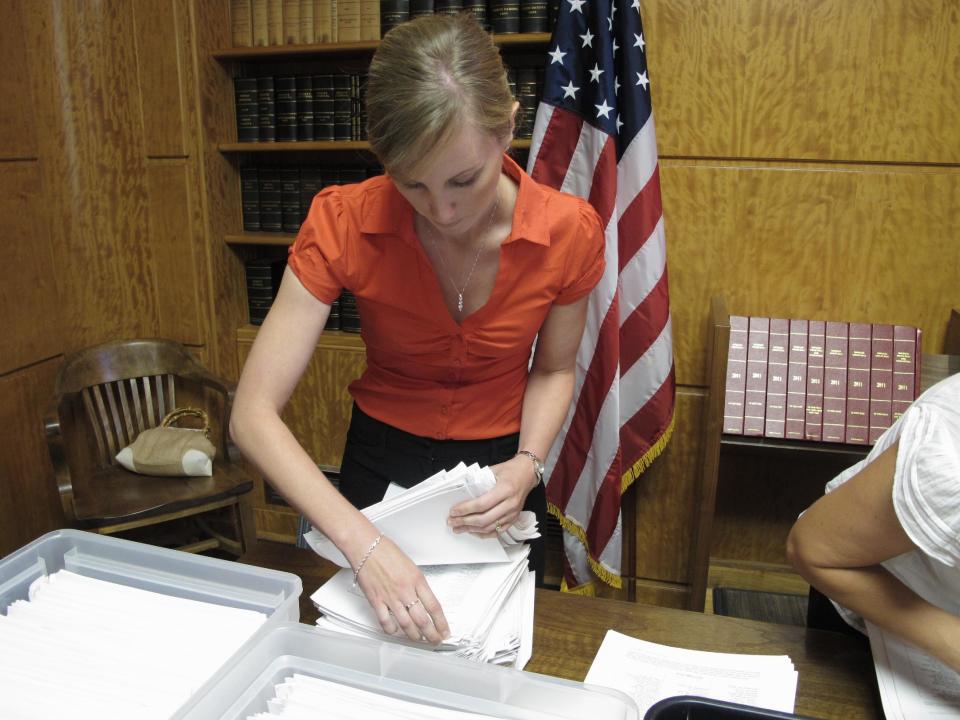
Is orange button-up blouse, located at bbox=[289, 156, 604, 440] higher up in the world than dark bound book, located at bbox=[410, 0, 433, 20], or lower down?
lower down

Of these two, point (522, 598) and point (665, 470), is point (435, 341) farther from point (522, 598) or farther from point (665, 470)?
point (665, 470)

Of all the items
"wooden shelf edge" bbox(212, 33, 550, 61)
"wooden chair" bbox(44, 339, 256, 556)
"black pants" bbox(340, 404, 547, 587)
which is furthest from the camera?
"wooden shelf edge" bbox(212, 33, 550, 61)

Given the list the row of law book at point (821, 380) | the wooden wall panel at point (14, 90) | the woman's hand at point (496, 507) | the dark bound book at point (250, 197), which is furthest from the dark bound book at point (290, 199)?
the woman's hand at point (496, 507)

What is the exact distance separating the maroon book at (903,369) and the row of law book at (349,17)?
1.50 metres

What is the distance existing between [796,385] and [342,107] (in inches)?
73.5

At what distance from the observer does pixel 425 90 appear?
3.20 feet

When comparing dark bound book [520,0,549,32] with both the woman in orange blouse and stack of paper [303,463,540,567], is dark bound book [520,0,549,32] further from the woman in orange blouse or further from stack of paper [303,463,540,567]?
stack of paper [303,463,540,567]

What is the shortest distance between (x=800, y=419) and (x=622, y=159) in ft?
3.02

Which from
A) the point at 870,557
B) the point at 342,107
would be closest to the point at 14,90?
the point at 342,107

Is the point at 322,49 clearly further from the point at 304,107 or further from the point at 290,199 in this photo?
the point at 290,199

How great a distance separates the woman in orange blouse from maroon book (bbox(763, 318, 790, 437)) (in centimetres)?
99

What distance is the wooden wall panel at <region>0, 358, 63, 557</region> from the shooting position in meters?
2.56

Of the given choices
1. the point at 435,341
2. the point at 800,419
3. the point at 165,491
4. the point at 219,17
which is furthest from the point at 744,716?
the point at 219,17

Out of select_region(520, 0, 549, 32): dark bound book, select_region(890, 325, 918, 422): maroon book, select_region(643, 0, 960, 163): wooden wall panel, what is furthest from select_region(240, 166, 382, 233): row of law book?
select_region(890, 325, 918, 422): maroon book
